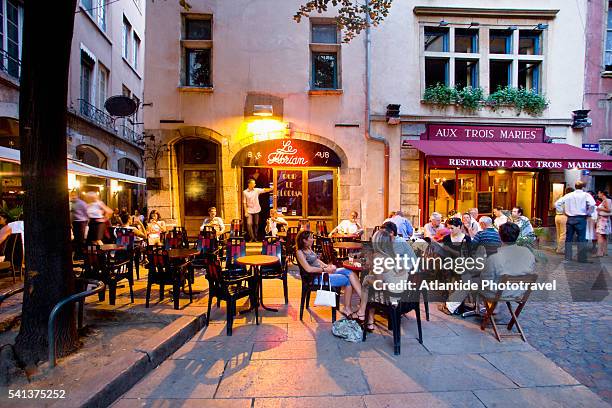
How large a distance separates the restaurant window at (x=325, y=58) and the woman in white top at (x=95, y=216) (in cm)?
627

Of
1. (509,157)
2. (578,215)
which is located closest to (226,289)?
(509,157)

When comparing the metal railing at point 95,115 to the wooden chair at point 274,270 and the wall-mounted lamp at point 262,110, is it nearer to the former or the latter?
the wall-mounted lamp at point 262,110

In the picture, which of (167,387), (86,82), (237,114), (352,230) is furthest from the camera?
(86,82)

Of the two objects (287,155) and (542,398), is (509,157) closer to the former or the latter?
(287,155)

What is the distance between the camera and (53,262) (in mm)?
3324

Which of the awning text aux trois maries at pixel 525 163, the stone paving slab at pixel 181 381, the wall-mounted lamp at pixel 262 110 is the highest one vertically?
the wall-mounted lamp at pixel 262 110

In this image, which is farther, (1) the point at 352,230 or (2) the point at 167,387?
(1) the point at 352,230

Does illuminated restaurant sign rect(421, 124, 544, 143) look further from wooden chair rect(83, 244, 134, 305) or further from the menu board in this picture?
wooden chair rect(83, 244, 134, 305)

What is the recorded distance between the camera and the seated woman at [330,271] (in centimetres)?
452

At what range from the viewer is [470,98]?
10062 millimetres

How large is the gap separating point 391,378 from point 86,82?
16157mm

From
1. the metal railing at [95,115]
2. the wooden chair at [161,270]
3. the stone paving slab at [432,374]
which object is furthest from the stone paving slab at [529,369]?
the metal railing at [95,115]

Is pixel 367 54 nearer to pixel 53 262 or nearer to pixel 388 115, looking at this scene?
pixel 388 115

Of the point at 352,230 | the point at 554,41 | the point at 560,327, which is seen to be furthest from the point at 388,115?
the point at 560,327
